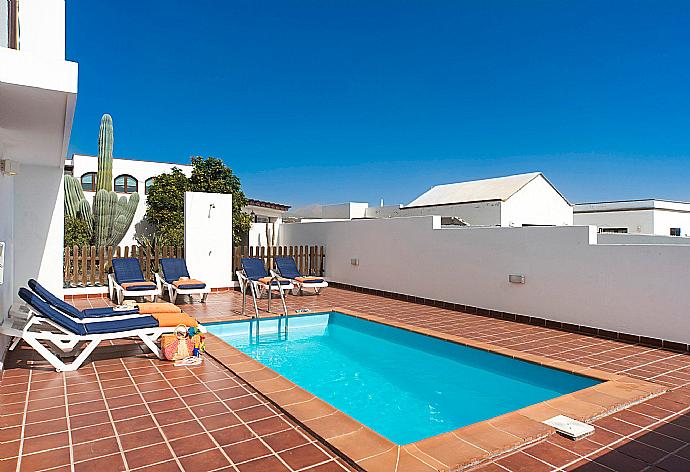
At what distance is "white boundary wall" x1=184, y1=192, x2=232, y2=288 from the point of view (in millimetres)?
12039

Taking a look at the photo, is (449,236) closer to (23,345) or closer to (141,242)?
(23,345)

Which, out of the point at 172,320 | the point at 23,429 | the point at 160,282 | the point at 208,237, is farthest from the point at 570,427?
the point at 208,237

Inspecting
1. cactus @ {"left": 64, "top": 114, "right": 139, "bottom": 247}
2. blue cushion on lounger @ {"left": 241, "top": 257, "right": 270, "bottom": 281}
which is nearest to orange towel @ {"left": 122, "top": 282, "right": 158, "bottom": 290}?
blue cushion on lounger @ {"left": 241, "top": 257, "right": 270, "bottom": 281}

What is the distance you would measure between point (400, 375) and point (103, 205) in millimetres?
17387

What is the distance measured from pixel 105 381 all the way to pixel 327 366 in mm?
3028

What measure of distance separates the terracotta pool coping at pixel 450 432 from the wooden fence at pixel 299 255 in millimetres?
8446

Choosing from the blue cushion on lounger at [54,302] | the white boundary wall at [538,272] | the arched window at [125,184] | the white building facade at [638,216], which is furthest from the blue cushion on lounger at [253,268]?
the white building facade at [638,216]

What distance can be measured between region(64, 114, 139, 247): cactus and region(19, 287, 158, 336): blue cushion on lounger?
1484 cm

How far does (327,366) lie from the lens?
21.8 feet

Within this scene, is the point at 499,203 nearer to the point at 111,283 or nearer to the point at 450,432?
the point at 111,283

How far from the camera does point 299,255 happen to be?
14.5m

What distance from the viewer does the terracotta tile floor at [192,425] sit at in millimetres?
3086

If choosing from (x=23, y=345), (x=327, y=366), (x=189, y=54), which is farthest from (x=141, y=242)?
(x=327, y=366)

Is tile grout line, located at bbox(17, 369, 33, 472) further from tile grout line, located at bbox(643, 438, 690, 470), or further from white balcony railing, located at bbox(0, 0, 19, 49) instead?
tile grout line, located at bbox(643, 438, 690, 470)
